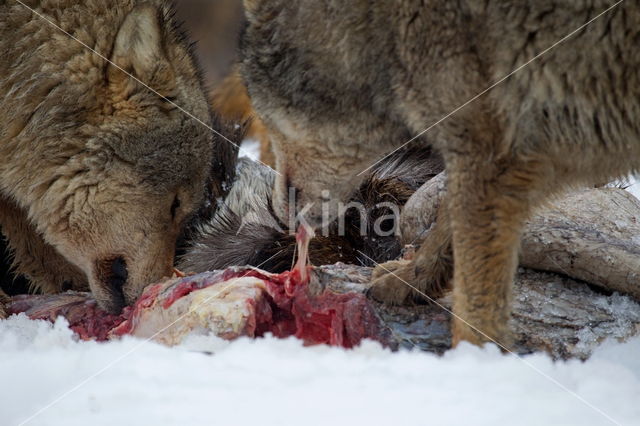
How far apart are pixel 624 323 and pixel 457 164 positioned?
1.08 metres

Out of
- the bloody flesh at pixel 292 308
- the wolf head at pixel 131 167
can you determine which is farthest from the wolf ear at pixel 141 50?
the bloody flesh at pixel 292 308

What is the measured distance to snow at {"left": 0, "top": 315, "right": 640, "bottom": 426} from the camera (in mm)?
2363

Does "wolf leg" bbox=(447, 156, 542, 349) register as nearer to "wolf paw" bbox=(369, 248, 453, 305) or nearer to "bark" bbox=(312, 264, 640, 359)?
"bark" bbox=(312, 264, 640, 359)

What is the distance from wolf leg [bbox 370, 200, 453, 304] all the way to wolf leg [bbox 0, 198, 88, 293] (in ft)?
7.60

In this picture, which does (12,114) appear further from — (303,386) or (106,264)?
(303,386)

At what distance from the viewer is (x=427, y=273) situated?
3549 mm

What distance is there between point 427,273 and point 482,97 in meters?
0.99

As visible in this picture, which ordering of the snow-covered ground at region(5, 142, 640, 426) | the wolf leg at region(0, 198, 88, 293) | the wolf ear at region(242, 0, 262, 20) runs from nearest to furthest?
the snow-covered ground at region(5, 142, 640, 426)
the wolf ear at region(242, 0, 262, 20)
the wolf leg at region(0, 198, 88, 293)

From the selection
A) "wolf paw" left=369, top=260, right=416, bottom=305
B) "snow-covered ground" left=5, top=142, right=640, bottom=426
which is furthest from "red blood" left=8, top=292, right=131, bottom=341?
"wolf paw" left=369, top=260, right=416, bottom=305

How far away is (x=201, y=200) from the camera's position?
462 cm

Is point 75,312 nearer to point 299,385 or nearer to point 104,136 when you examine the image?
point 104,136

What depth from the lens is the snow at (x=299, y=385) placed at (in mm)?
2363

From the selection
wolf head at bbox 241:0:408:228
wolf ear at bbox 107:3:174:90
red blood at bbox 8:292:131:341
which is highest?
→ wolf ear at bbox 107:3:174:90

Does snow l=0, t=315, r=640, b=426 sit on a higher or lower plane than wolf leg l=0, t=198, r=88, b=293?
lower
